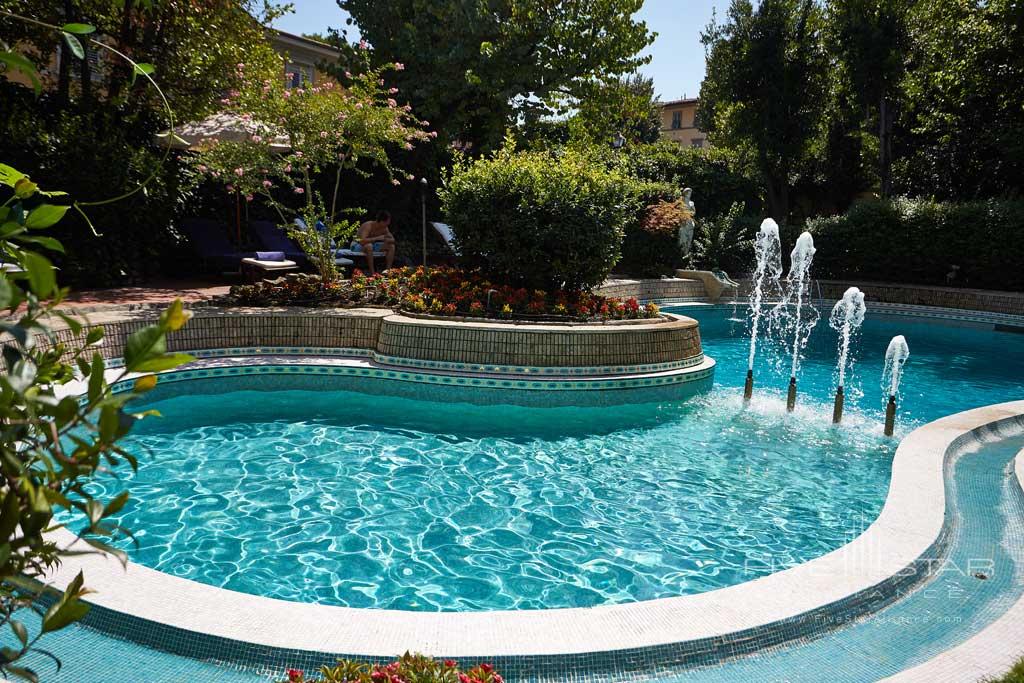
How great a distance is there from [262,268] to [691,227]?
402 inches

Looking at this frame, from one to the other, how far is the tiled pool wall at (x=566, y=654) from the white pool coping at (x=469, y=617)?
3 centimetres

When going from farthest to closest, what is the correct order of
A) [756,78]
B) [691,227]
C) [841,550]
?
[756,78] < [691,227] < [841,550]

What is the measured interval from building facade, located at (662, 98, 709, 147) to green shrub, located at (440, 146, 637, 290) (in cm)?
4011

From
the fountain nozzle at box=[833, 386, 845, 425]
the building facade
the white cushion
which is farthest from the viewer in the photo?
the building facade

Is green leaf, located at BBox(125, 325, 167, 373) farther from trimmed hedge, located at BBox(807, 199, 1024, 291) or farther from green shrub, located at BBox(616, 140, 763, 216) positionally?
green shrub, located at BBox(616, 140, 763, 216)

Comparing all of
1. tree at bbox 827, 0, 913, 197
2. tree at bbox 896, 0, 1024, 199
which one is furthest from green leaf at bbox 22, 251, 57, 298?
tree at bbox 827, 0, 913, 197

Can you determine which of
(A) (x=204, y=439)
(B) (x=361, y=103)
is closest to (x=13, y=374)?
(A) (x=204, y=439)

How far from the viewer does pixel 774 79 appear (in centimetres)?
2292

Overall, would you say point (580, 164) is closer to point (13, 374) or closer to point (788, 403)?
point (788, 403)

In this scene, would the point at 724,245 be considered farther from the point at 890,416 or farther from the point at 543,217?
the point at 890,416

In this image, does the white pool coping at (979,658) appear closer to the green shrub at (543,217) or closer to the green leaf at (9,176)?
the green leaf at (9,176)

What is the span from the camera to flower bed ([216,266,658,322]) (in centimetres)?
963

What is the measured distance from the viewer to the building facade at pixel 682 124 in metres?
48.0

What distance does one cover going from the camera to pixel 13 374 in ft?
2.64
